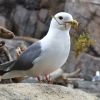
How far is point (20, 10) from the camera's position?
1124cm

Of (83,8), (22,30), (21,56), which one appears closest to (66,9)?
(83,8)

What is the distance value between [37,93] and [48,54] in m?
0.26

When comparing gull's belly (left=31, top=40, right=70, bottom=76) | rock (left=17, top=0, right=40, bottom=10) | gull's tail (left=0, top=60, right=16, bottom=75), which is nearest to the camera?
gull's belly (left=31, top=40, right=70, bottom=76)

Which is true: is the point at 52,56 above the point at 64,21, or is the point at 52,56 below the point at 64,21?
below

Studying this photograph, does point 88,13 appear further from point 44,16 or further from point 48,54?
point 48,54

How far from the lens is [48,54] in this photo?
228 cm

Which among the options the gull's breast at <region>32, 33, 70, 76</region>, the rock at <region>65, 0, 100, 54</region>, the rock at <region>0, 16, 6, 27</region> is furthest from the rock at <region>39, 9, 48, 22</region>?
the gull's breast at <region>32, 33, 70, 76</region>

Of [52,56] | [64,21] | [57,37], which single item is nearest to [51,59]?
[52,56]

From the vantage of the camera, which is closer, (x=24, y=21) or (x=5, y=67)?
(x=5, y=67)

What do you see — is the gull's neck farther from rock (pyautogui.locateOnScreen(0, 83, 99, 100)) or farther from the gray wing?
rock (pyautogui.locateOnScreen(0, 83, 99, 100))

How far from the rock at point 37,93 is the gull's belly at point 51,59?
3.9 inches

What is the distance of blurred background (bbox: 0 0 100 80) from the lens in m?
9.54

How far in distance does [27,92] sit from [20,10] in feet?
30.4

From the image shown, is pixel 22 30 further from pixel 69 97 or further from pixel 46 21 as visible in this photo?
pixel 69 97
